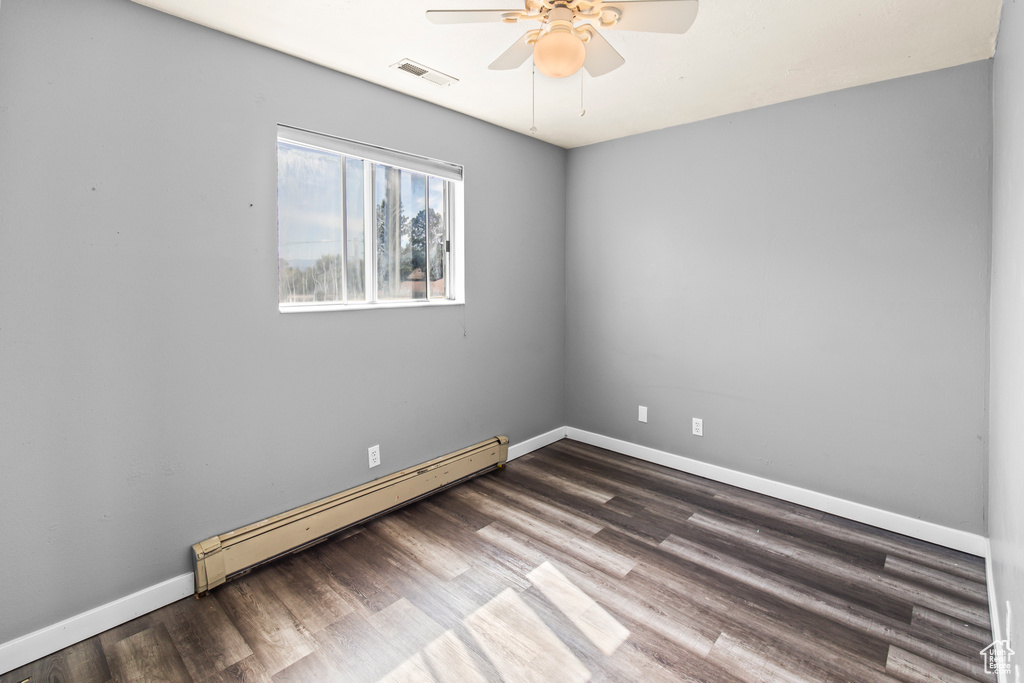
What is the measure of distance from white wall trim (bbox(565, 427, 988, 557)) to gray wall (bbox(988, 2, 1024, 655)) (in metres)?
0.46

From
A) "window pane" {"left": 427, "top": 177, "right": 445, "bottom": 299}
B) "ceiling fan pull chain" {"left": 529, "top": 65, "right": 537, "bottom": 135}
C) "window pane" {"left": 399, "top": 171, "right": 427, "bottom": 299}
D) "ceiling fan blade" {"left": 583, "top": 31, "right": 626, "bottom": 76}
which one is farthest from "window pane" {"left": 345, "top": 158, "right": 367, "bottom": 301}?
"ceiling fan blade" {"left": 583, "top": 31, "right": 626, "bottom": 76}

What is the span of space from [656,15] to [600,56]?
295 mm

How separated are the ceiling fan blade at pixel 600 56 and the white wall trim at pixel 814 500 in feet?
8.34

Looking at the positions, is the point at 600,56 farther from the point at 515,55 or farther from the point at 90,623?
the point at 90,623

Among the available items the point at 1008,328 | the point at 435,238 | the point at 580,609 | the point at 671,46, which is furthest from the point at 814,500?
the point at 435,238

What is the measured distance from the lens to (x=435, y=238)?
314 centimetres

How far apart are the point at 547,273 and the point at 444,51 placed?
1.88 metres

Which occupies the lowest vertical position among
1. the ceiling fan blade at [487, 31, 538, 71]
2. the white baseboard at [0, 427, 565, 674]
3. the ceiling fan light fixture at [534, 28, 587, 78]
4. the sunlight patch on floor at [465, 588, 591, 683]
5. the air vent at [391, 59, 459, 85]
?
the sunlight patch on floor at [465, 588, 591, 683]

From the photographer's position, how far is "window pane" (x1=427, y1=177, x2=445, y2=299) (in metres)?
3.10

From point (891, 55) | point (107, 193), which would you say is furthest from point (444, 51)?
point (891, 55)

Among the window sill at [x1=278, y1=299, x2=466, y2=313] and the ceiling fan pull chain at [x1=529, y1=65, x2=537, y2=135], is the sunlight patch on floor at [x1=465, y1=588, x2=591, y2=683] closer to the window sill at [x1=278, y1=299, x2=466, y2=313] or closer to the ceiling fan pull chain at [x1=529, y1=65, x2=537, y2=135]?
the window sill at [x1=278, y1=299, x2=466, y2=313]

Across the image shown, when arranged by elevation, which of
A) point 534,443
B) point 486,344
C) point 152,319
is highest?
point 152,319

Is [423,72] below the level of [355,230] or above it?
above

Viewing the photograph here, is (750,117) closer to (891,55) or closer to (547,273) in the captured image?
(891,55)
